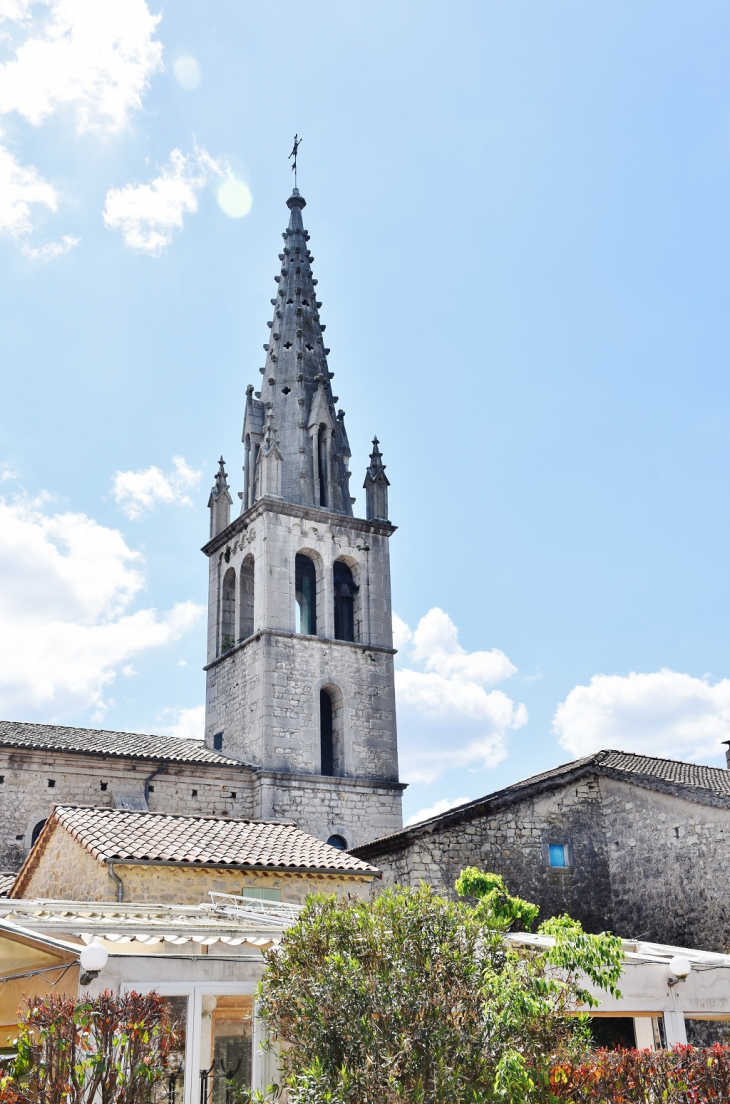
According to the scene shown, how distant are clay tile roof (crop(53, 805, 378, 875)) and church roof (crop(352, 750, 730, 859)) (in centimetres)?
105

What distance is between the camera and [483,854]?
15836 millimetres

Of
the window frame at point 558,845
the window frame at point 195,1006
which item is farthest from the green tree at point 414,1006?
the window frame at point 558,845

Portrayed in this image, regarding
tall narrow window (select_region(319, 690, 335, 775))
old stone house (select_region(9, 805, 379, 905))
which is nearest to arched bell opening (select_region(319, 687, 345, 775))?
tall narrow window (select_region(319, 690, 335, 775))

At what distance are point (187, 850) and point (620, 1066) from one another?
30.8ft

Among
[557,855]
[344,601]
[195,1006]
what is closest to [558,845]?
[557,855]

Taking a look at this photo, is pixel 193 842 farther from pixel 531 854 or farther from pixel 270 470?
pixel 270 470

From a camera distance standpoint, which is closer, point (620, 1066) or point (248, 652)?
point (620, 1066)

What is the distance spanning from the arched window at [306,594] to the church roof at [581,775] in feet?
35.3

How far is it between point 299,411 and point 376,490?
10.9 ft

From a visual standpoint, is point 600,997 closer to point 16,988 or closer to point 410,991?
point 410,991

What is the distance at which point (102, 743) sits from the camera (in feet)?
77.5

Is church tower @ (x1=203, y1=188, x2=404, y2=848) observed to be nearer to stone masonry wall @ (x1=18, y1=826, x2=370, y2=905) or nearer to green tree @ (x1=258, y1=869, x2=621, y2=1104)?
stone masonry wall @ (x1=18, y1=826, x2=370, y2=905)

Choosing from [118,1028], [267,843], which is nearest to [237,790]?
[267,843]

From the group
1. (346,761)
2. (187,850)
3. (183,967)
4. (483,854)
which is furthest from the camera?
(346,761)
